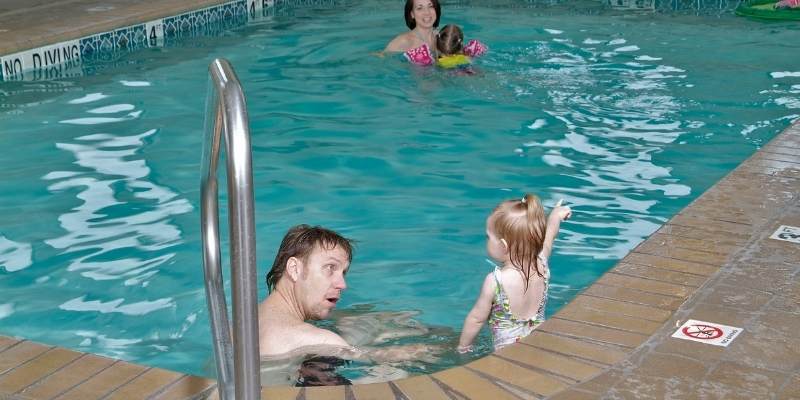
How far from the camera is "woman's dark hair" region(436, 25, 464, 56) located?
8.37m

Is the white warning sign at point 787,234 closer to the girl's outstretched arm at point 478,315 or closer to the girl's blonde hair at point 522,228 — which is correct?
the girl's blonde hair at point 522,228

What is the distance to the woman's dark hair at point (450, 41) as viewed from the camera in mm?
8367

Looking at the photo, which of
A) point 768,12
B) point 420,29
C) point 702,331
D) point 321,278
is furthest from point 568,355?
point 768,12

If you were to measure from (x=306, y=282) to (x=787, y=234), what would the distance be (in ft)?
6.13

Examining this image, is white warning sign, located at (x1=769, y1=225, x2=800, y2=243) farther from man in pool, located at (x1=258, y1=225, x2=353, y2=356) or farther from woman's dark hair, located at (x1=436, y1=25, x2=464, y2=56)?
woman's dark hair, located at (x1=436, y1=25, x2=464, y2=56)

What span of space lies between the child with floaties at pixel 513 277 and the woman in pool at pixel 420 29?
5.00 m

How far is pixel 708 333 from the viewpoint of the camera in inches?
134

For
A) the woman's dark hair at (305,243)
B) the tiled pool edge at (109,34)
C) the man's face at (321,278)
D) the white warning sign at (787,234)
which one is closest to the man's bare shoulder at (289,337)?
the man's face at (321,278)

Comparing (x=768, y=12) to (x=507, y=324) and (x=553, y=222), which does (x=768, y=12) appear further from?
(x=507, y=324)

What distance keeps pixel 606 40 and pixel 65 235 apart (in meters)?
5.46

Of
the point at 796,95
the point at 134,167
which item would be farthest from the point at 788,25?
the point at 134,167

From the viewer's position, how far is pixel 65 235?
5.29 m

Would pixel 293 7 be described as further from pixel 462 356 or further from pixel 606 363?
pixel 606 363

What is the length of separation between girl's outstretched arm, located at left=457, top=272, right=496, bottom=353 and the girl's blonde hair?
11cm
